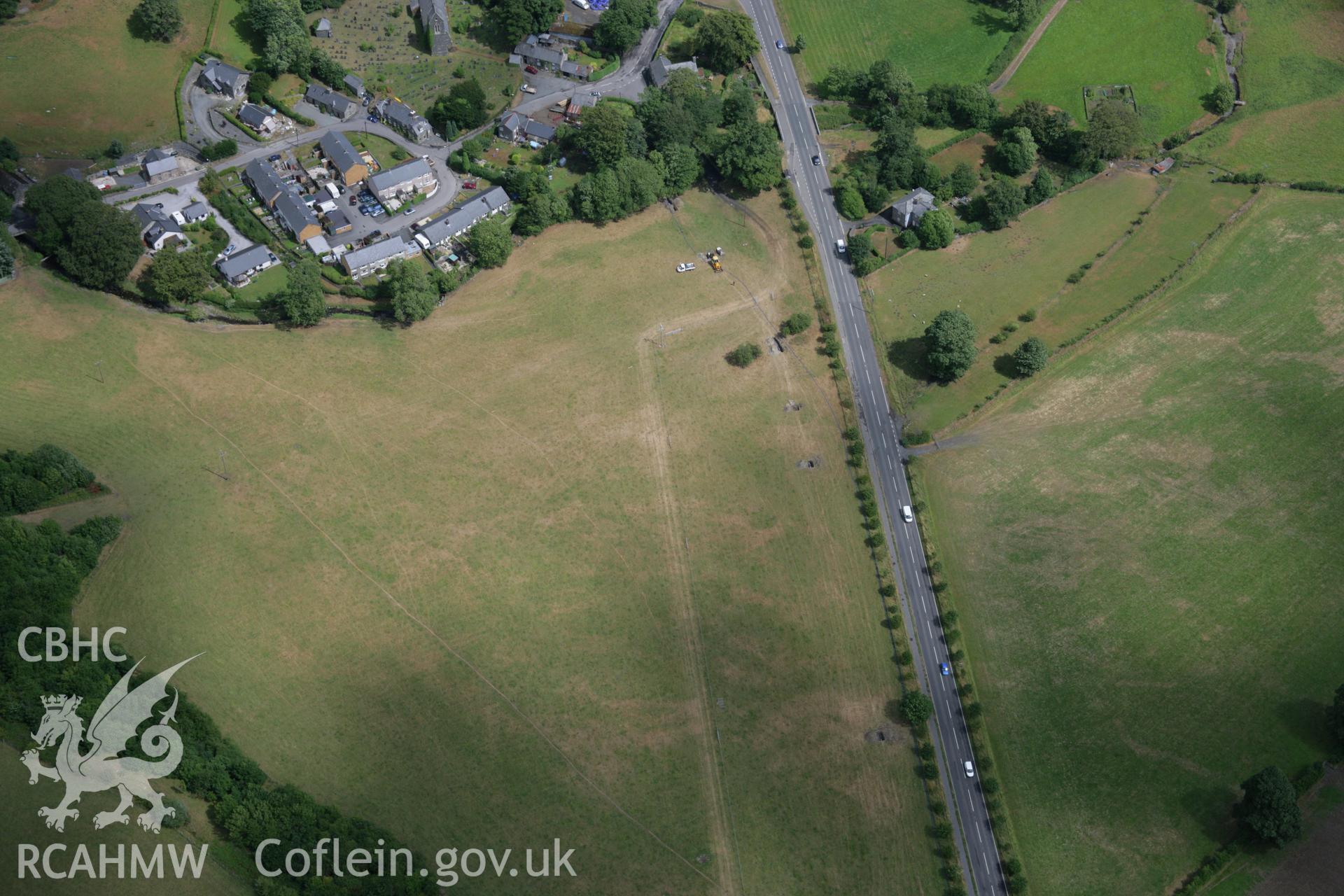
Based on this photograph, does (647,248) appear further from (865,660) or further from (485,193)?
(865,660)

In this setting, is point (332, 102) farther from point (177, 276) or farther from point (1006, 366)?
point (1006, 366)

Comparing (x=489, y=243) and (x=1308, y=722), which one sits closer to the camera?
(x=1308, y=722)

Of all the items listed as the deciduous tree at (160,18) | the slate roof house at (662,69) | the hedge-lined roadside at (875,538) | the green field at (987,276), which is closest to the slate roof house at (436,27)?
the slate roof house at (662,69)

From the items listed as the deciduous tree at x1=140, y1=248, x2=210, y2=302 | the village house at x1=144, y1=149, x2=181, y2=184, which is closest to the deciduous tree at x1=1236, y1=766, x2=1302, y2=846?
the deciduous tree at x1=140, y1=248, x2=210, y2=302

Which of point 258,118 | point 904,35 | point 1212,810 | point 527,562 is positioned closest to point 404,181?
point 258,118

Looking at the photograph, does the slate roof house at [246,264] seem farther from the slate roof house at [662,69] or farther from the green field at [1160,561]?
the green field at [1160,561]
